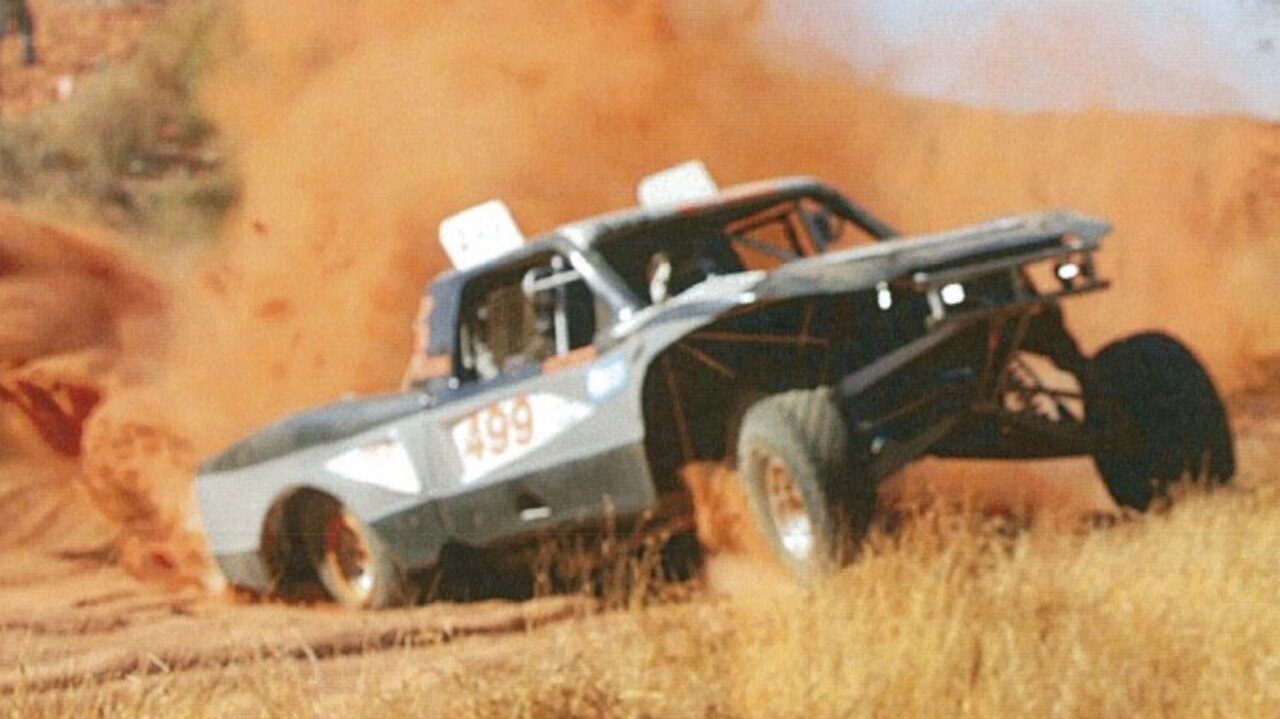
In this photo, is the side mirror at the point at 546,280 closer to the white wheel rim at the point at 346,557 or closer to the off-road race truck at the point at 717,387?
the off-road race truck at the point at 717,387

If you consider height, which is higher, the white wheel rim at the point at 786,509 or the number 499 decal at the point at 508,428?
the number 499 decal at the point at 508,428

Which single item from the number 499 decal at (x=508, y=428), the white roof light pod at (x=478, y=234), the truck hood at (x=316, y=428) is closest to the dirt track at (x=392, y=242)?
the truck hood at (x=316, y=428)

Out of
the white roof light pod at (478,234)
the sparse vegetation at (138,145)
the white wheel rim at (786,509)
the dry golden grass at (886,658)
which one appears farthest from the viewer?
the sparse vegetation at (138,145)

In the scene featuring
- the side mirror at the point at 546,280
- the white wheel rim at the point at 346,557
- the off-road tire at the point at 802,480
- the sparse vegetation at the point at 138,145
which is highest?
the sparse vegetation at the point at 138,145

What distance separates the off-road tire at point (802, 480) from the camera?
770 centimetres

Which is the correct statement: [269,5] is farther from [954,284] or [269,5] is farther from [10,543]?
[954,284]

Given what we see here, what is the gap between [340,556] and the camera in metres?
10.2

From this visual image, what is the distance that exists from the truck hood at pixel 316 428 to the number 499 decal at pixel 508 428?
36 centimetres

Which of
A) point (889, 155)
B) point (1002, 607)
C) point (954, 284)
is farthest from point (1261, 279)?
point (1002, 607)

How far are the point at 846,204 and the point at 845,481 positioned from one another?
94.9 inches

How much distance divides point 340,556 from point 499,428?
165cm

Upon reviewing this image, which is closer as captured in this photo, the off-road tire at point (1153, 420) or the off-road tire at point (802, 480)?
the off-road tire at point (802, 480)

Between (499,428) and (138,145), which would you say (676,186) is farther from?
(138,145)

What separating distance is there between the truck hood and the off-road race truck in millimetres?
19
